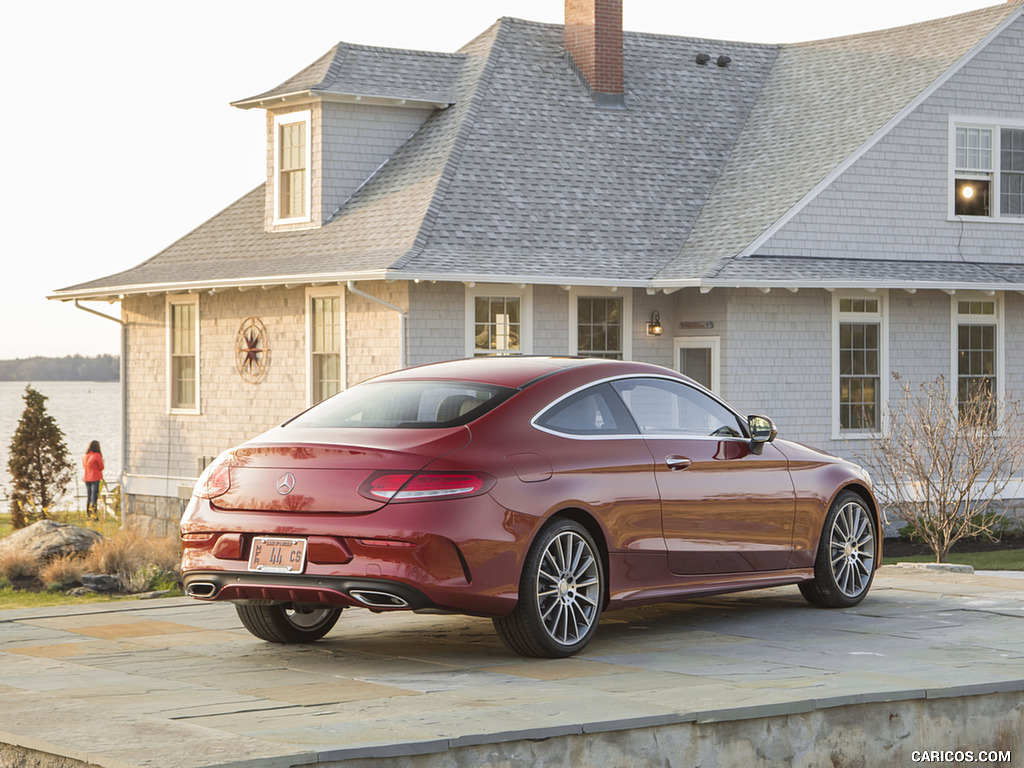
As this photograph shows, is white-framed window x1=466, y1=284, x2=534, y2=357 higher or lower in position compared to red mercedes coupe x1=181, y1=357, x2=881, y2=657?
higher

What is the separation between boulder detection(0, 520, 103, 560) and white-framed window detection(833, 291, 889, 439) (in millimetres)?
10284

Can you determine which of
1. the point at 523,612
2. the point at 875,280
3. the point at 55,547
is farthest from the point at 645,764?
the point at 875,280

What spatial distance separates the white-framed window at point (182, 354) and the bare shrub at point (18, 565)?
5.83 m

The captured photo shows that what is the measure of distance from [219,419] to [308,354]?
252 cm

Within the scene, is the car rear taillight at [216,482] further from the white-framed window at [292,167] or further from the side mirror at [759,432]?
the white-framed window at [292,167]

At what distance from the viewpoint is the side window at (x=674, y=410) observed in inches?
336

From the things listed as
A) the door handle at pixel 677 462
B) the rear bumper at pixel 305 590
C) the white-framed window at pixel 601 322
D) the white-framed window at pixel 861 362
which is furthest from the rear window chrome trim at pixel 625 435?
the white-framed window at pixel 861 362

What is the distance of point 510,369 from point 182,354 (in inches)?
605

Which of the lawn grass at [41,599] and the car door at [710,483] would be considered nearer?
the car door at [710,483]

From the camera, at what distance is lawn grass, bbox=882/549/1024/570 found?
16891 mm

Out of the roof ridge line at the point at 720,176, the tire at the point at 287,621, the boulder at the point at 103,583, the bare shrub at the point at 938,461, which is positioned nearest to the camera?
the tire at the point at 287,621

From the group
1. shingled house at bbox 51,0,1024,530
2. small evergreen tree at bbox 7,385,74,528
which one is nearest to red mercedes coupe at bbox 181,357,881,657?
shingled house at bbox 51,0,1024,530

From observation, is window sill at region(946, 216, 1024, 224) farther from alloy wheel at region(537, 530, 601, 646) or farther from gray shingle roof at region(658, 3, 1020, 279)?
alloy wheel at region(537, 530, 601, 646)

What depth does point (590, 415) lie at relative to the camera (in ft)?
26.8
